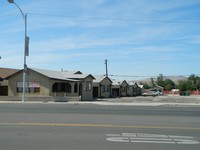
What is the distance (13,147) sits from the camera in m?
9.33

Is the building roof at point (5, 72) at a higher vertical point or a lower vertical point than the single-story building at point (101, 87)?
higher

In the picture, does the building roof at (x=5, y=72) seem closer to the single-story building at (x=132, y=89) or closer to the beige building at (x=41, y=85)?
the beige building at (x=41, y=85)

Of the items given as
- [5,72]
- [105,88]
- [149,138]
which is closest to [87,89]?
[105,88]

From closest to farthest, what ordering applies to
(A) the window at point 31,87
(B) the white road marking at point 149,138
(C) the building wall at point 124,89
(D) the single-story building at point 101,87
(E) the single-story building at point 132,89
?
(B) the white road marking at point 149,138, (A) the window at point 31,87, (D) the single-story building at point 101,87, (C) the building wall at point 124,89, (E) the single-story building at point 132,89

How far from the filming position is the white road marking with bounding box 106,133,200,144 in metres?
10.5

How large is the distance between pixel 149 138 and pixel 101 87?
52882 mm

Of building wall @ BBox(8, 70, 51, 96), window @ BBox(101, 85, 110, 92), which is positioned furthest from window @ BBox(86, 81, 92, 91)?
window @ BBox(101, 85, 110, 92)

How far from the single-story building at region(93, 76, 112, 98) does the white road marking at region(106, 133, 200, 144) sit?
50066 millimetres

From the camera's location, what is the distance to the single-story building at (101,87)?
62.4 meters

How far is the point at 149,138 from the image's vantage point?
1107 cm

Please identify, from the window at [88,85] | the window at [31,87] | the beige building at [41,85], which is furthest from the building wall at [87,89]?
the window at [31,87]

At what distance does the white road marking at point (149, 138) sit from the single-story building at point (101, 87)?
5007 centimetres

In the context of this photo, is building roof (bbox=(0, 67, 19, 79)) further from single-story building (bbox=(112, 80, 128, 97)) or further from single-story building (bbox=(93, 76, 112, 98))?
single-story building (bbox=(112, 80, 128, 97))

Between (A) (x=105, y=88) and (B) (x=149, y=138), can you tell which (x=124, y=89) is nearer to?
(A) (x=105, y=88)
